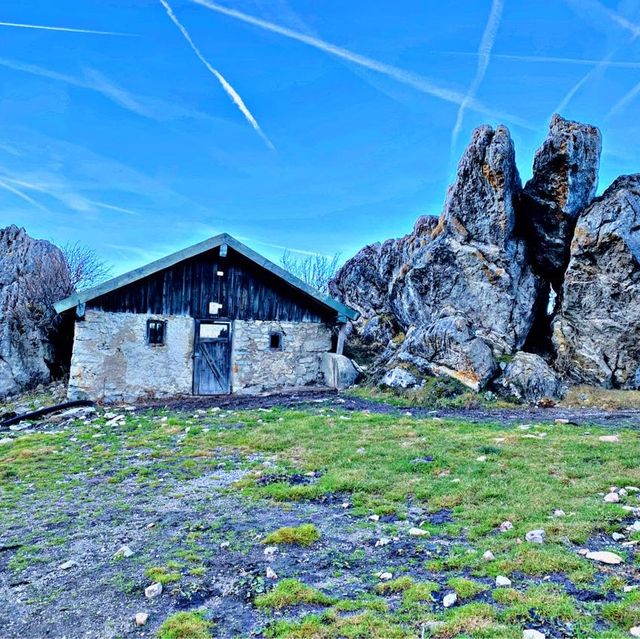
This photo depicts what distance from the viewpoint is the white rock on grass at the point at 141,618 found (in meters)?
3.93

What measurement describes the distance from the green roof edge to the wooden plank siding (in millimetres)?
417

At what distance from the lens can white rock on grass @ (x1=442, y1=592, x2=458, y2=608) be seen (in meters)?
3.91

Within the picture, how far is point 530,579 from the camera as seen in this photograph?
14.0ft

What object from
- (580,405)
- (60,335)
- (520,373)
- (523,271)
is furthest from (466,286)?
(60,335)

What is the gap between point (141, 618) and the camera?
396 centimetres

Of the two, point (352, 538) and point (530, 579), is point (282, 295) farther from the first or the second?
point (530, 579)

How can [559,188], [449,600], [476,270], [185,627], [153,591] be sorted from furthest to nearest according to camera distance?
[476,270] → [559,188] → [153,591] → [449,600] → [185,627]

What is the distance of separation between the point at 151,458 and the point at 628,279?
17.0 m

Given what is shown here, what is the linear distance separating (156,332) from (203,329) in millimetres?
1627

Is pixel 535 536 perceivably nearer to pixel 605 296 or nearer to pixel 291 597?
pixel 291 597

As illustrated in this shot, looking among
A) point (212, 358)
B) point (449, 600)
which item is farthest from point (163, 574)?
point (212, 358)

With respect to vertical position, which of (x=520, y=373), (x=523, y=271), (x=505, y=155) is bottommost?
(x=520, y=373)

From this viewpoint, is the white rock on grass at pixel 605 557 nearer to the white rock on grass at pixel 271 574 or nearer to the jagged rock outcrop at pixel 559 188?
the white rock on grass at pixel 271 574

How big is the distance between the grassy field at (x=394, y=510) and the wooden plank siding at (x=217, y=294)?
543 centimetres
